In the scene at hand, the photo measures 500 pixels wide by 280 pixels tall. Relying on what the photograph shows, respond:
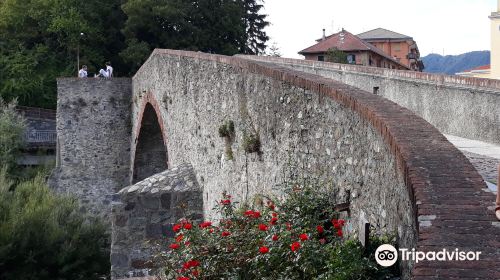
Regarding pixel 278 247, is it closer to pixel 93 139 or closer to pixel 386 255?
pixel 386 255

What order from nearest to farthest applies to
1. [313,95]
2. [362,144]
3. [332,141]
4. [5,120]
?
[362,144] → [332,141] → [313,95] → [5,120]

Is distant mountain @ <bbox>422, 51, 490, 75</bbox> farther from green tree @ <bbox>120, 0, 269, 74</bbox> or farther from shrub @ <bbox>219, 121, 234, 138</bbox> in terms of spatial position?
shrub @ <bbox>219, 121, 234, 138</bbox>

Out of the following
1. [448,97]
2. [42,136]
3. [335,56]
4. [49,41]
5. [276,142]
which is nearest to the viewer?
[276,142]

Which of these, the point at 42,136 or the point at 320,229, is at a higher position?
the point at 320,229

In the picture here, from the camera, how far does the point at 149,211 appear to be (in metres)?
9.41

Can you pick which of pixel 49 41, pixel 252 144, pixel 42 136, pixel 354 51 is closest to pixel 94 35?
pixel 49 41

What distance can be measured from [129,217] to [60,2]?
2263cm

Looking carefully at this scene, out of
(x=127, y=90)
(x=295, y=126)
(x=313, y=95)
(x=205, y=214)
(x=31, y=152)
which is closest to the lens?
(x=313, y=95)

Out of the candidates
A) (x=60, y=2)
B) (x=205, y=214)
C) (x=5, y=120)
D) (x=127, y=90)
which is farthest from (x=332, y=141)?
(x=60, y=2)

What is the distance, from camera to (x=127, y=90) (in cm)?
2020

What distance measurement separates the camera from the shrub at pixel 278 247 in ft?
11.5

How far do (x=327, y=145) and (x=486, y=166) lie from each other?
1.82 m

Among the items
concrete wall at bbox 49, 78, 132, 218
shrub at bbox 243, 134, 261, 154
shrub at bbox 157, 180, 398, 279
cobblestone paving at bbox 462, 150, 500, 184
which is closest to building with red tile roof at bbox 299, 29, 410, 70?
concrete wall at bbox 49, 78, 132, 218

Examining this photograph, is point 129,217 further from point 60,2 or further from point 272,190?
point 60,2
